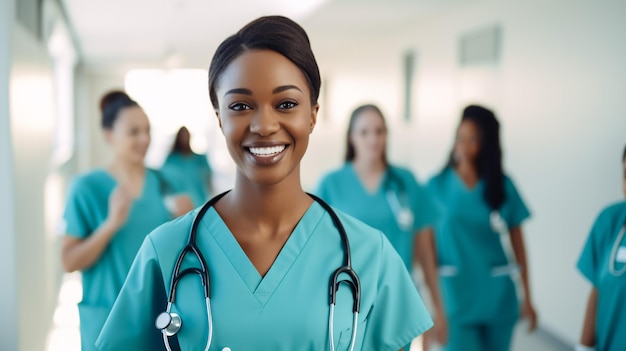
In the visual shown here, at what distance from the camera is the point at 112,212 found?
1734 millimetres

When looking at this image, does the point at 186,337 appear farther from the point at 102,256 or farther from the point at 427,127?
the point at 427,127

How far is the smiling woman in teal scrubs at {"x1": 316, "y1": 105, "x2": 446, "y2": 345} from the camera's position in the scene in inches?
85.3

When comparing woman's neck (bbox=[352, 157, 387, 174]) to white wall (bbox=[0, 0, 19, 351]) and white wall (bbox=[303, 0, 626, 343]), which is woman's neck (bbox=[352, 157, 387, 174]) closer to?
white wall (bbox=[303, 0, 626, 343])

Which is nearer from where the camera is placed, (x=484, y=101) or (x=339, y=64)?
(x=484, y=101)

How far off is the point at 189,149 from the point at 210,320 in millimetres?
3284

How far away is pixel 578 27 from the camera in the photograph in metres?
2.69

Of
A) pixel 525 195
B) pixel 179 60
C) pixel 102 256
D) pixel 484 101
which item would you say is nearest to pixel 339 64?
pixel 179 60

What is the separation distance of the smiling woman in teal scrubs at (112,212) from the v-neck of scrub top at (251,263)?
71 cm

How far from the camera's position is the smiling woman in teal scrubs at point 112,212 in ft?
5.57

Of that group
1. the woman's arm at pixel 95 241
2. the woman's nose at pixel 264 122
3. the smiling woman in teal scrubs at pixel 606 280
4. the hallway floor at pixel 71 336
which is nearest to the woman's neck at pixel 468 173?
the smiling woman in teal scrubs at pixel 606 280

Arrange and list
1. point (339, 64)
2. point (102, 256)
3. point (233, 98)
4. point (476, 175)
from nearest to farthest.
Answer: point (233, 98), point (102, 256), point (476, 175), point (339, 64)

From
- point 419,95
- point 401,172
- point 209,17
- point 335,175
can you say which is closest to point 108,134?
point 335,175

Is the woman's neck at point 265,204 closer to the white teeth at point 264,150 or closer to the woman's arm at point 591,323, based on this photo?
the white teeth at point 264,150

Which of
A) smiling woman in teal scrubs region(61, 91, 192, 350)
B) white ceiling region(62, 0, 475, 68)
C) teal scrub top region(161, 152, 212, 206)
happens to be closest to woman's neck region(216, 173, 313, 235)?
smiling woman in teal scrubs region(61, 91, 192, 350)
